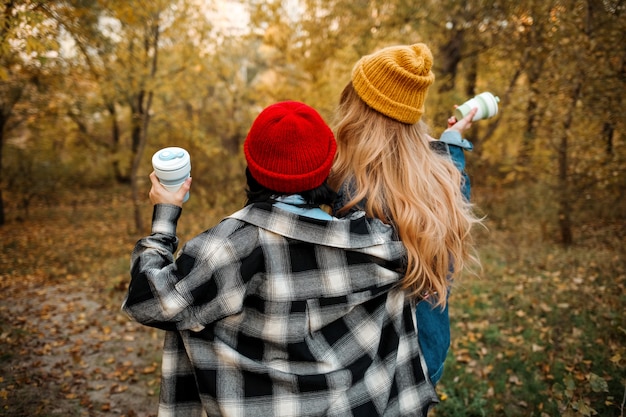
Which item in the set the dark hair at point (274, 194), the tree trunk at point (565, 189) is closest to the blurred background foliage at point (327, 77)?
the tree trunk at point (565, 189)

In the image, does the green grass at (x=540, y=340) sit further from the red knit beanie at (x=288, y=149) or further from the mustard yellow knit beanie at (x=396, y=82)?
the red knit beanie at (x=288, y=149)

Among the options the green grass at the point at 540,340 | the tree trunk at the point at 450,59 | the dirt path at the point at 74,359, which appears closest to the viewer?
the green grass at the point at 540,340

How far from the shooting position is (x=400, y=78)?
163 cm

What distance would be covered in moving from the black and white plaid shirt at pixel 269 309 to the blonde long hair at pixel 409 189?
9 cm

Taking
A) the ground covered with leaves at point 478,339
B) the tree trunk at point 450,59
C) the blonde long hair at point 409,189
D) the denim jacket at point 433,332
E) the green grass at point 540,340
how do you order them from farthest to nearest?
the tree trunk at point 450,59, the ground covered with leaves at point 478,339, the green grass at point 540,340, the denim jacket at point 433,332, the blonde long hair at point 409,189

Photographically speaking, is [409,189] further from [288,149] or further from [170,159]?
[170,159]

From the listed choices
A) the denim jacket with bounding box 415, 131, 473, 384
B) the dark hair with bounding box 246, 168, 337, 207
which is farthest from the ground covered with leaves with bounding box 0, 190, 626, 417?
the dark hair with bounding box 246, 168, 337, 207

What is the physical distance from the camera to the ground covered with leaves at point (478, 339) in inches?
133

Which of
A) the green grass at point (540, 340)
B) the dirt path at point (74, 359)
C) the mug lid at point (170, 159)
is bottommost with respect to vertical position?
the dirt path at point (74, 359)

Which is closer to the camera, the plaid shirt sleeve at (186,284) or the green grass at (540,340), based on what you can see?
the plaid shirt sleeve at (186,284)

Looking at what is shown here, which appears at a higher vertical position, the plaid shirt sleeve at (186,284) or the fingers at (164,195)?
the fingers at (164,195)

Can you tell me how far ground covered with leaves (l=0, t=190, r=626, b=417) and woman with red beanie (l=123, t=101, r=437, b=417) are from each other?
1.52 meters

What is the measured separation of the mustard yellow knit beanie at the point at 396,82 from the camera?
1638 millimetres

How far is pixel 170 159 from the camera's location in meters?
1.52
